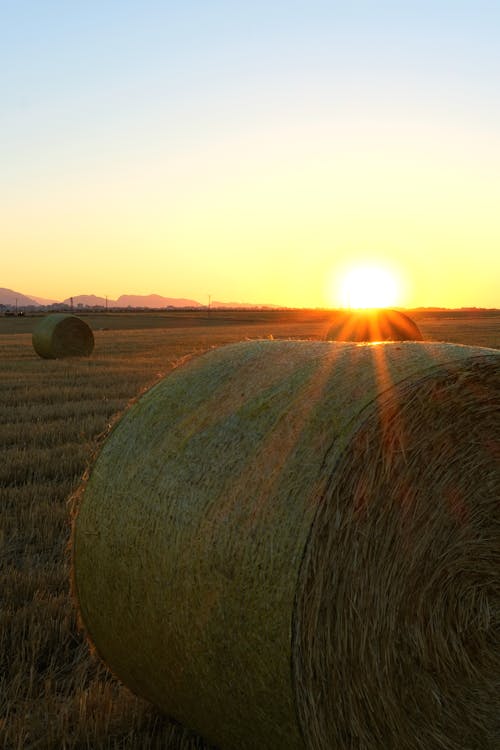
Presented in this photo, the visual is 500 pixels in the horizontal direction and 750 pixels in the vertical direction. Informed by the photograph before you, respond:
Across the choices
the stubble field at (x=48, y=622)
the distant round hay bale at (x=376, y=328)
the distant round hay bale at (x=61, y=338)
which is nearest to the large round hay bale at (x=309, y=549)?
the stubble field at (x=48, y=622)

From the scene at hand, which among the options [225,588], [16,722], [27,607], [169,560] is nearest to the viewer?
[225,588]

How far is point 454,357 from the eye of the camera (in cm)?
333

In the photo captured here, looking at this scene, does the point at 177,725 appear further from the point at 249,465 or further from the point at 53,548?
the point at 53,548

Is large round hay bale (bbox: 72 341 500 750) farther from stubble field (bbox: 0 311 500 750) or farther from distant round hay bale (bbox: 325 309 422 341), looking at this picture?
distant round hay bale (bbox: 325 309 422 341)

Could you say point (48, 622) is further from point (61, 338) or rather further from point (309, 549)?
point (61, 338)

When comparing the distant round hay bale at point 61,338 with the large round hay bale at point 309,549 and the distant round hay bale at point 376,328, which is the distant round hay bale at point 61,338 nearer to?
the distant round hay bale at point 376,328

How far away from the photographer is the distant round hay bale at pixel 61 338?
21.4m

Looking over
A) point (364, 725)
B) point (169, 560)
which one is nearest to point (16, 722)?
point (169, 560)

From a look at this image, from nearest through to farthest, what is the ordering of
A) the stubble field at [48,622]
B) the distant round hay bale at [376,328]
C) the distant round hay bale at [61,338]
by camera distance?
the stubble field at [48,622] < the distant round hay bale at [376,328] < the distant round hay bale at [61,338]

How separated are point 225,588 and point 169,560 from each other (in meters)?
0.36

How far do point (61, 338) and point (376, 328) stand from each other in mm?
9034

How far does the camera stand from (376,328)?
697 inches

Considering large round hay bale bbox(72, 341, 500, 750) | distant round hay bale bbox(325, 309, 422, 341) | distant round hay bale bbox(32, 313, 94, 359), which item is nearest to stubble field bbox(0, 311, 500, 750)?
large round hay bale bbox(72, 341, 500, 750)

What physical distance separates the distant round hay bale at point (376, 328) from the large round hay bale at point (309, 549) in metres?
13.7
